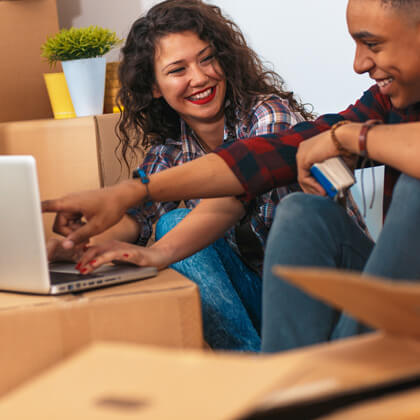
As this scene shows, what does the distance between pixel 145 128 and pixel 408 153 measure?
0.95m

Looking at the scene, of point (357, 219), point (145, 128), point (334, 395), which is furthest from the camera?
point (145, 128)

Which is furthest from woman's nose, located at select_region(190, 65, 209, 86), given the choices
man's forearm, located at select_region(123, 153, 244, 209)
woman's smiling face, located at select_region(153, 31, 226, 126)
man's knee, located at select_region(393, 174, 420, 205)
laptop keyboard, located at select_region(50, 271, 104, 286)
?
man's knee, located at select_region(393, 174, 420, 205)

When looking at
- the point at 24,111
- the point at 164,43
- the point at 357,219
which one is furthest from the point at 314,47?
the point at 24,111

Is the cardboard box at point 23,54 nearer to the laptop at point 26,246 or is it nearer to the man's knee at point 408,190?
the laptop at point 26,246

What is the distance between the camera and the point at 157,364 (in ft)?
1.72

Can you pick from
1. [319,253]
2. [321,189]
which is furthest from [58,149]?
[319,253]

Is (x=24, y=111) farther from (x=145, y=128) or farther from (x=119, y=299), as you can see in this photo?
(x=119, y=299)

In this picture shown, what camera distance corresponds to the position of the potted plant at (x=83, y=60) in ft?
6.29

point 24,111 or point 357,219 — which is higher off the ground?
point 24,111

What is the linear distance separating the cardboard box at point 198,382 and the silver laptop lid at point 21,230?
0.51 meters

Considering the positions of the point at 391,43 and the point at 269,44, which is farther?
the point at 269,44

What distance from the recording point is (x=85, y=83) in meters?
1.94

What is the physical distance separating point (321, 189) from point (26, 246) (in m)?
0.50

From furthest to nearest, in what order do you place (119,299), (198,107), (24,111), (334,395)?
1. (24,111)
2. (198,107)
3. (119,299)
4. (334,395)
